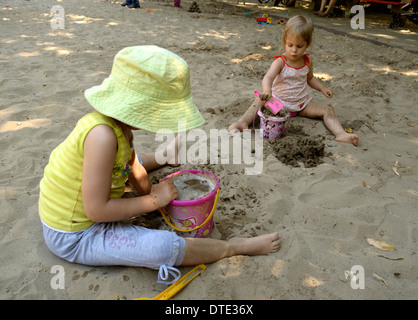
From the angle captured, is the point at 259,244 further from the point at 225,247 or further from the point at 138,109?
the point at 138,109

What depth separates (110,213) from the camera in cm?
148

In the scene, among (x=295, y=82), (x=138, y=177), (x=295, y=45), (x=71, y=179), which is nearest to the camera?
(x=71, y=179)

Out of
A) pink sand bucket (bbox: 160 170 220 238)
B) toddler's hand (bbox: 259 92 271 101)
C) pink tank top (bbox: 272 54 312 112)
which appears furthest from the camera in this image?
pink tank top (bbox: 272 54 312 112)

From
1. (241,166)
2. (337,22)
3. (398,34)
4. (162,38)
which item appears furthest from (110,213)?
(337,22)

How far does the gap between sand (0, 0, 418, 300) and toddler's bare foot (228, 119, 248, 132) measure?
0.12m

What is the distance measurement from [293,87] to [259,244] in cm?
190

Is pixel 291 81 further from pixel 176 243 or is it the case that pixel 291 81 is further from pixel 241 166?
pixel 176 243

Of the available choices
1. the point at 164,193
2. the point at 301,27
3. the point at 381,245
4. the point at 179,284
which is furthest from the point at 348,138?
the point at 179,284

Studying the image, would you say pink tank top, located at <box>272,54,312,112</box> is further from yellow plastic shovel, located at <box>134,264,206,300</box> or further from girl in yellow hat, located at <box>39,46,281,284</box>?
yellow plastic shovel, located at <box>134,264,206,300</box>

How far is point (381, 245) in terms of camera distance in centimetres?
174

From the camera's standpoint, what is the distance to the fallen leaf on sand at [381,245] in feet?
5.64

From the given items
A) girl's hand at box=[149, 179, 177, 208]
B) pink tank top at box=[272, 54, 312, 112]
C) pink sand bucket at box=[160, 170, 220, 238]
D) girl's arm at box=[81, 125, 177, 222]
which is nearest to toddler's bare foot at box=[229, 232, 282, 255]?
pink sand bucket at box=[160, 170, 220, 238]

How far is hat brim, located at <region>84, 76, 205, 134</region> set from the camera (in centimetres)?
137

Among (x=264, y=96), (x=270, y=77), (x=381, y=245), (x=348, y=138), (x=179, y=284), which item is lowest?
(x=179, y=284)
